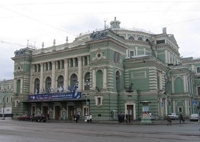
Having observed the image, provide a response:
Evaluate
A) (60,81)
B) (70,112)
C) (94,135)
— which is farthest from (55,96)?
(94,135)

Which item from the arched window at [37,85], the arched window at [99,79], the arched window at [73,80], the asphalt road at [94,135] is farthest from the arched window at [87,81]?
the asphalt road at [94,135]

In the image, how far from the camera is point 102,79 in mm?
47688

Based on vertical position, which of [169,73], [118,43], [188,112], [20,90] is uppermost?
[118,43]

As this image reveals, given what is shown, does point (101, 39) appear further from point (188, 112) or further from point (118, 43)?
point (188, 112)

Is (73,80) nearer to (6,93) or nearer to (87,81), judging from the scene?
(87,81)

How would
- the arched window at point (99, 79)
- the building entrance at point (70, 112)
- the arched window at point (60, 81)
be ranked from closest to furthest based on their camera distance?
the arched window at point (99, 79)
the building entrance at point (70, 112)
the arched window at point (60, 81)

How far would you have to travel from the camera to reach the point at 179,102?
2394 inches

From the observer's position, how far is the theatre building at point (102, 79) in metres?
48.0

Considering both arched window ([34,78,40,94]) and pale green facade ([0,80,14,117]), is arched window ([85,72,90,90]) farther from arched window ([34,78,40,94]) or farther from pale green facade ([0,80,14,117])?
pale green facade ([0,80,14,117])

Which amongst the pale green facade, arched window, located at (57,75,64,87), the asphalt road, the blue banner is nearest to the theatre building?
the blue banner

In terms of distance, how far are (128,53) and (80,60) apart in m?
15.2

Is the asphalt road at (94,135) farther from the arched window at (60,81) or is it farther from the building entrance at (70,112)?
the arched window at (60,81)

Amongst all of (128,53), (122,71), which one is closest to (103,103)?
(122,71)

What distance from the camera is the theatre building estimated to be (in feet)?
158
